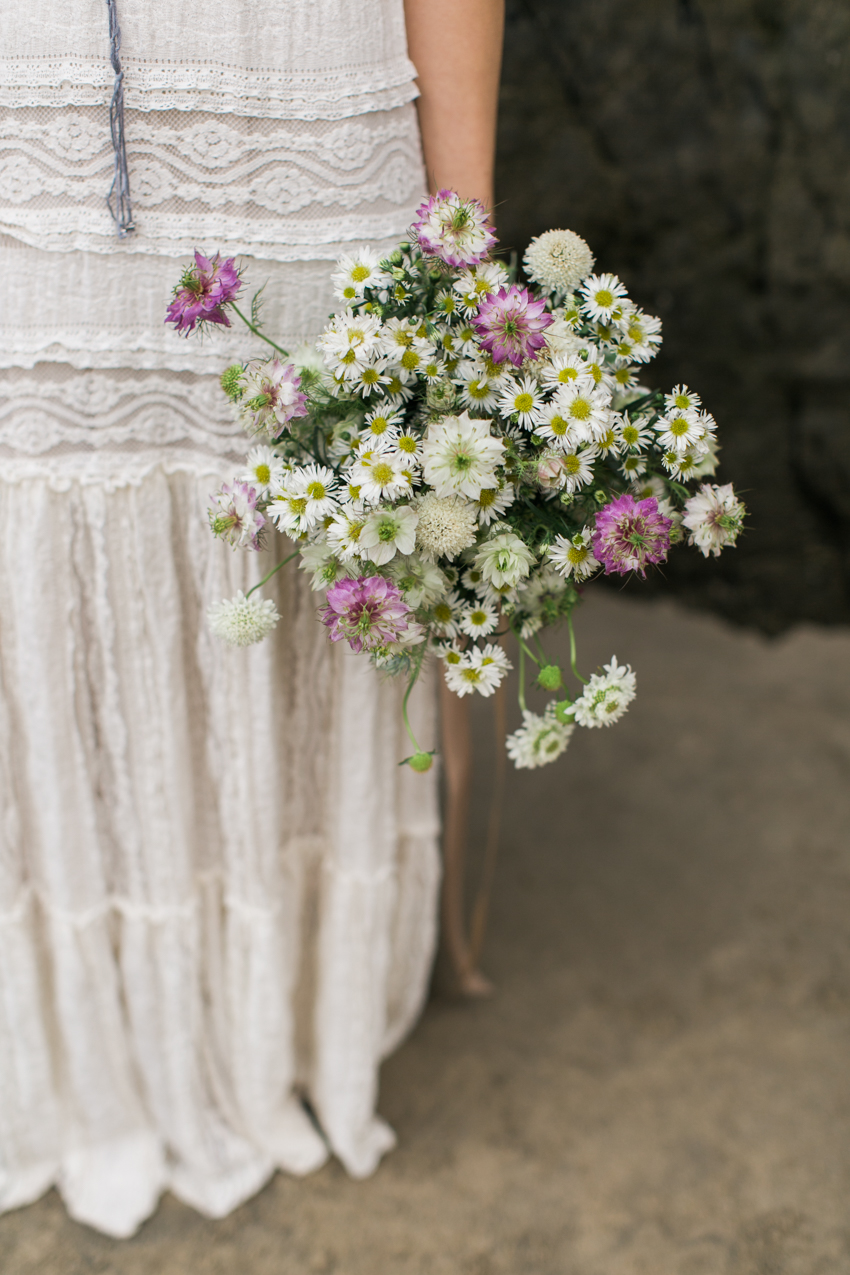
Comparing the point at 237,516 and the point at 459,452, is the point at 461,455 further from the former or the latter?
the point at 237,516

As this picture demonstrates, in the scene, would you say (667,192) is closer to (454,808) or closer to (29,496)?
(454,808)

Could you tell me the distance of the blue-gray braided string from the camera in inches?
29.4

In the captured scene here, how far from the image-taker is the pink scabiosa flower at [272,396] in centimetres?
71

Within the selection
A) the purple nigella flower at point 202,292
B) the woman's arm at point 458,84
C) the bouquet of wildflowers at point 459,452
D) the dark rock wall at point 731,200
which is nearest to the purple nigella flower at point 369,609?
the bouquet of wildflowers at point 459,452

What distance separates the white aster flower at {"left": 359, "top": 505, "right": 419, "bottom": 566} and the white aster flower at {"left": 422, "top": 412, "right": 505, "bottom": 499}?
0.11ft

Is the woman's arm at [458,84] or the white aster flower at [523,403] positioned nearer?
the white aster flower at [523,403]

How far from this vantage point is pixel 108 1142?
1.15 m

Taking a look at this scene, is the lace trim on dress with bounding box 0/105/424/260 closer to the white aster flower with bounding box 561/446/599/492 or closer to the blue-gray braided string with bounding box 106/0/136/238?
the blue-gray braided string with bounding box 106/0/136/238

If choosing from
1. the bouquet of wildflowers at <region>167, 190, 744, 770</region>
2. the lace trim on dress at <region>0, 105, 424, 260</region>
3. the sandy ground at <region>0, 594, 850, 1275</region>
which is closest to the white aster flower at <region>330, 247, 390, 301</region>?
the bouquet of wildflowers at <region>167, 190, 744, 770</region>

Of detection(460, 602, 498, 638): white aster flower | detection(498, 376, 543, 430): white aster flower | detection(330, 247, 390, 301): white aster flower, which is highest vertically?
detection(330, 247, 390, 301): white aster flower

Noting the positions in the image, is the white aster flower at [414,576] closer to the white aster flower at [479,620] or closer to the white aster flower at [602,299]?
the white aster flower at [479,620]

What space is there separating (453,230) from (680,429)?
0.23 metres

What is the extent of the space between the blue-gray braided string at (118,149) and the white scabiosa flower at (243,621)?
0.32 meters

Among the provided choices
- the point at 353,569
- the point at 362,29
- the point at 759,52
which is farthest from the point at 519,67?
the point at 353,569
